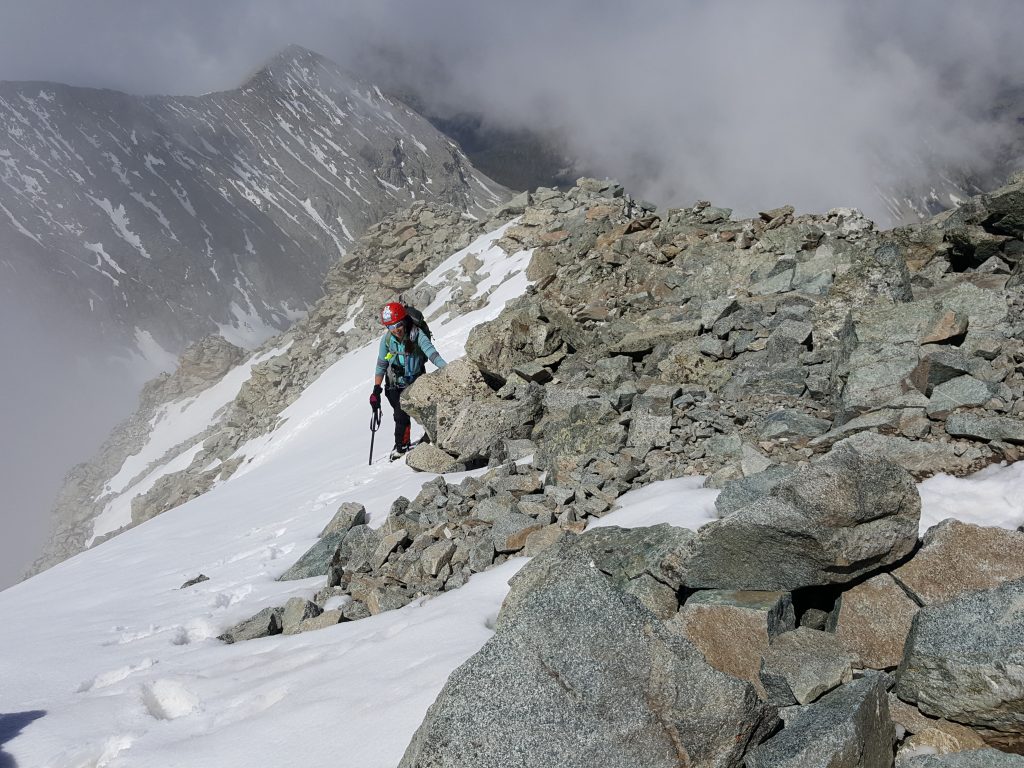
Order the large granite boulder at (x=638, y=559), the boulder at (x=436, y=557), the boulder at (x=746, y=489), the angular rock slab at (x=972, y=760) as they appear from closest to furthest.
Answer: the angular rock slab at (x=972, y=760)
the large granite boulder at (x=638, y=559)
the boulder at (x=746, y=489)
the boulder at (x=436, y=557)

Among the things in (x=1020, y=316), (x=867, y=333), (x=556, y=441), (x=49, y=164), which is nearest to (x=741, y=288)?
(x=867, y=333)

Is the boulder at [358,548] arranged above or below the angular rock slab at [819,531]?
above

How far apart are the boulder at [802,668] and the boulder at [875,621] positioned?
0.51 ft

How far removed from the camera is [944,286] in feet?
34.5

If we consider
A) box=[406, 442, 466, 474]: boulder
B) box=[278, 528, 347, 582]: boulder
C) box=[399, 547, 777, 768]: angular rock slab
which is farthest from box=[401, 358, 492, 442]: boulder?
box=[399, 547, 777, 768]: angular rock slab

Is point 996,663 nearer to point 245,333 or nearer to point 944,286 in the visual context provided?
point 944,286

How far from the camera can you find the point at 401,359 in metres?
14.0

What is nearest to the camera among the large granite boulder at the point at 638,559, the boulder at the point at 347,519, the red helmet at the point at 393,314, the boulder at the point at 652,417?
the large granite boulder at the point at 638,559

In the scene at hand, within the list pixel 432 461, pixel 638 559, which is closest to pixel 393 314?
pixel 432 461

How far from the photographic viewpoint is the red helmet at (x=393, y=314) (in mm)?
13147

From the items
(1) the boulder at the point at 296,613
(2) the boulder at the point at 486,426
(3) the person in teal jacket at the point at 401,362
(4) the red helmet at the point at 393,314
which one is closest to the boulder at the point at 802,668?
(1) the boulder at the point at 296,613

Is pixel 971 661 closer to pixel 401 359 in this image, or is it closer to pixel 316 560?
pixel 316 560

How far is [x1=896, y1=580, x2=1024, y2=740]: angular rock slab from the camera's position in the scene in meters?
2.87

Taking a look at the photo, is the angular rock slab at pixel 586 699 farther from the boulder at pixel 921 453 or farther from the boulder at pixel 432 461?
the boulder at pixel 432 461
